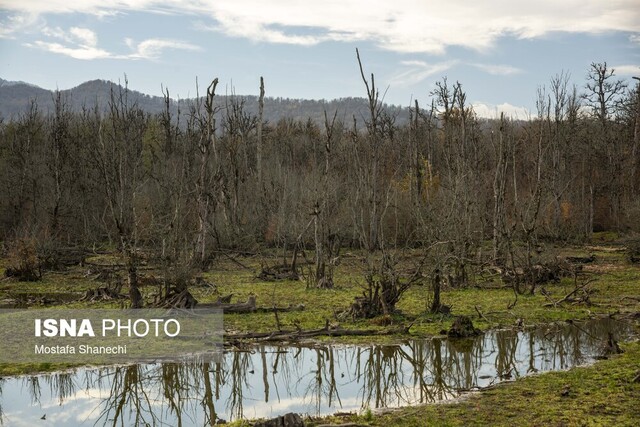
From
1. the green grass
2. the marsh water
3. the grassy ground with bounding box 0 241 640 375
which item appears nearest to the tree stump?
the marsh water

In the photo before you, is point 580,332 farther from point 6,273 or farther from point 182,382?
point 6,273

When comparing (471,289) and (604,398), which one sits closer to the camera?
(604,398)

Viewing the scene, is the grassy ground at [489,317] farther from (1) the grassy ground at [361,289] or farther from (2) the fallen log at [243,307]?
(2) the fallen log at [243,307]

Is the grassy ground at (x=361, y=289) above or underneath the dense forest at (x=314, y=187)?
underneath

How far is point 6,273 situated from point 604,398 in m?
20.9

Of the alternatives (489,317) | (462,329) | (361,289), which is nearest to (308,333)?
(462,329)

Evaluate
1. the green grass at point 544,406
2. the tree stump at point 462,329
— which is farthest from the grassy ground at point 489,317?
the tree stump at point 462,329

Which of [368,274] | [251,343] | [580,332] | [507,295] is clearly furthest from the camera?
[507,295]

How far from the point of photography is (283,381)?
33.7ft

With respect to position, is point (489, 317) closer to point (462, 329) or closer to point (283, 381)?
point (462, 329)

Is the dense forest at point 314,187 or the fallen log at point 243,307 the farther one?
the dense forest at point 314,187

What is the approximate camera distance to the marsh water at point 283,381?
8766mm

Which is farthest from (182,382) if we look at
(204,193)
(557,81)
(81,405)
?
(557,81)

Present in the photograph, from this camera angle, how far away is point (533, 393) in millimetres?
8828
